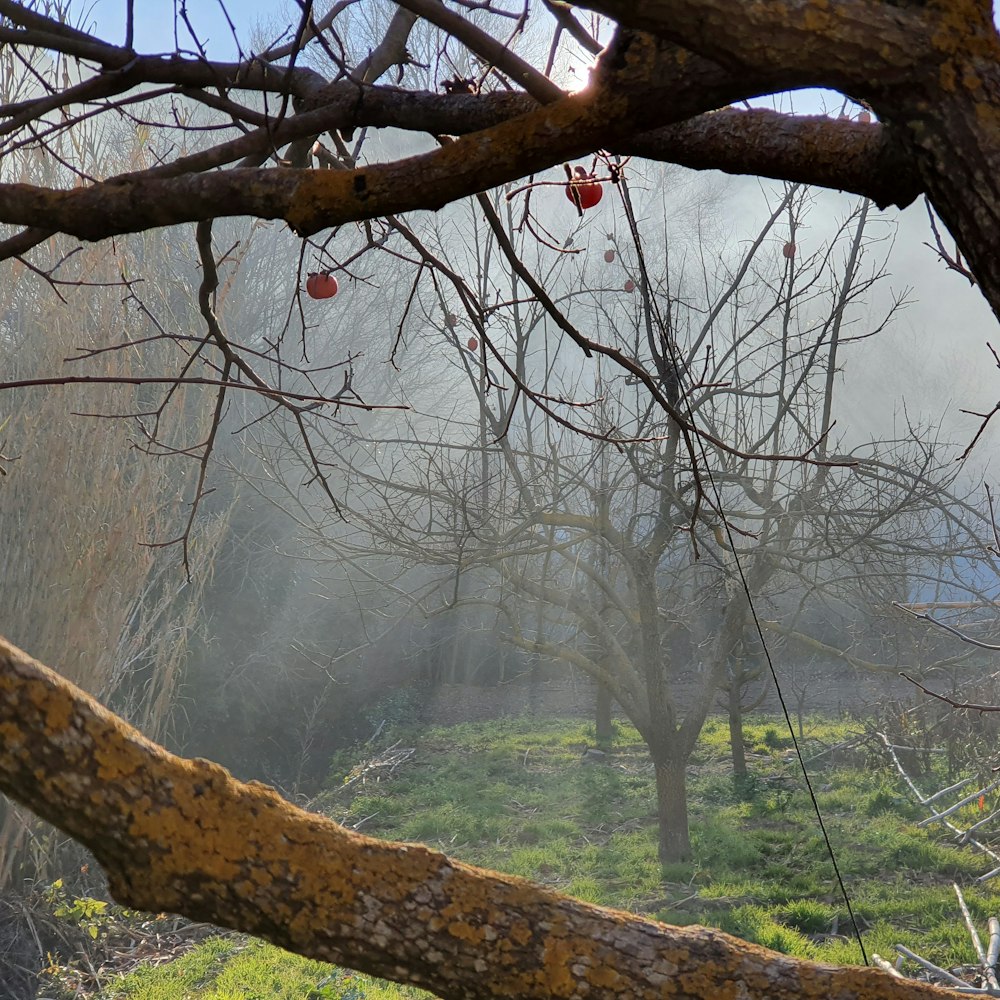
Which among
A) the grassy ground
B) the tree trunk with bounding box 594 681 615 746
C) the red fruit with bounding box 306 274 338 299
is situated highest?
the red fruit with bounding box 306 274 338 299

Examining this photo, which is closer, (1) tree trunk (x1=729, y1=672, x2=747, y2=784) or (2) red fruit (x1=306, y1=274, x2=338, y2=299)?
(2) red fruit (x1=306, y1=274, x2=338, y2=299)

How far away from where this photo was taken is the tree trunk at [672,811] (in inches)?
194

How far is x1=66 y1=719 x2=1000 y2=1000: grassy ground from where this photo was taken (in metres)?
4.01

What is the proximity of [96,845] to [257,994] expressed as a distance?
3548mm

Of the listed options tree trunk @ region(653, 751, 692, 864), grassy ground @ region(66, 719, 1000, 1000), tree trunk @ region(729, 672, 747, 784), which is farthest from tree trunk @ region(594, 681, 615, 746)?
tree trunk @ region(653, 751, 692, 864)

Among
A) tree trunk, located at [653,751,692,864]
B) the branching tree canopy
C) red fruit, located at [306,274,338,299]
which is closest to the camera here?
the branching tree canopy

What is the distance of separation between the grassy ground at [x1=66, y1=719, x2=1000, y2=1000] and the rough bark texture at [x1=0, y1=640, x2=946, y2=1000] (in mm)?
3240

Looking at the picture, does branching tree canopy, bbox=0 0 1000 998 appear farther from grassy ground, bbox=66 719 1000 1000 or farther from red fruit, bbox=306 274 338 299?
grassy ground, bbox=66 719 1000 1000

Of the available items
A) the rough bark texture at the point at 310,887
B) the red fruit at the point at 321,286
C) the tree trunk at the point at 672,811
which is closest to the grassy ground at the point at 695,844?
the tree trunk at the point at 672,811

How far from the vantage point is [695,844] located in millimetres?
5125

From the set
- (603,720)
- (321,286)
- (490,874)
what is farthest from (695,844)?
(490,874)

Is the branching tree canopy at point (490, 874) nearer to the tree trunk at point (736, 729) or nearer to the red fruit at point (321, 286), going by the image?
the red fruit at point (321, 286)

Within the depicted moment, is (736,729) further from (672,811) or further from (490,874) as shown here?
(490,874)

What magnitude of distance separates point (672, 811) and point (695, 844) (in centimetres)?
32
